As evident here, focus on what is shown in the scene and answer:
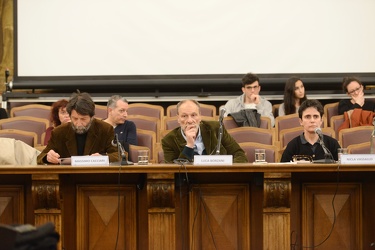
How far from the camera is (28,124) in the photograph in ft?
28.3

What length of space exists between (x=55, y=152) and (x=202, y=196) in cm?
131

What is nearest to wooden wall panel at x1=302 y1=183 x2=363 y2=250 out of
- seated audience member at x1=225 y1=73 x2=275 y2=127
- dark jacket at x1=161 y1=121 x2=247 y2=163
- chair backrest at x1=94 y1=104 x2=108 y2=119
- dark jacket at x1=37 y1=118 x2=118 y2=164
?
dark jacket at x1=161 y1=121 x2=247 y2=163

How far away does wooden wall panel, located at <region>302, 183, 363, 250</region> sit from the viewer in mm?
5797

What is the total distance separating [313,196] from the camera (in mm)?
5855

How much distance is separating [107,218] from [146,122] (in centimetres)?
278

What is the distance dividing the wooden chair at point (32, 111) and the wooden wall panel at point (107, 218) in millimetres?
3663

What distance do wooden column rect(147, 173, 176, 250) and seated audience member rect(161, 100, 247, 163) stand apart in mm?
682

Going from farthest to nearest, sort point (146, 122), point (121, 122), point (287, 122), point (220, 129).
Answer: point (146, 122)
point (287, 122)
point (121, 122)
point (220, 129)

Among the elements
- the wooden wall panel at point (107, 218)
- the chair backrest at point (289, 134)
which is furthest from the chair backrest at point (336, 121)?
the wooden wall panel at point (107, 218)

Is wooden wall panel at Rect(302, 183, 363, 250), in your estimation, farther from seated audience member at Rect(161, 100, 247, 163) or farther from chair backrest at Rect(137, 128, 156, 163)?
chair backrest at Rect(137, 128, 156, 163)

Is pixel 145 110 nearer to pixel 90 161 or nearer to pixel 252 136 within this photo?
pixel 252 136

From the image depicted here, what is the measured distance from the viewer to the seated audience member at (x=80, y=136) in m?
6.57

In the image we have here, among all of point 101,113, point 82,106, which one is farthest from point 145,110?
point 82,106

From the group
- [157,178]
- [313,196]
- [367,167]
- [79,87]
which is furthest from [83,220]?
[79,87]
